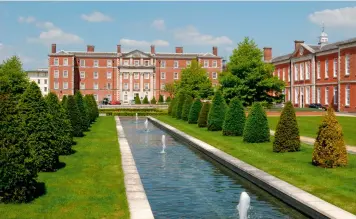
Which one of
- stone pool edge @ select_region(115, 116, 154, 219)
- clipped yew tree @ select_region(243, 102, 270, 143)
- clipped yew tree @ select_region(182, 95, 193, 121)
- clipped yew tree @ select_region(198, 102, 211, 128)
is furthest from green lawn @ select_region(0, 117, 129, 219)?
clipped yew tree @ select_region(182, 95, 193, 121)

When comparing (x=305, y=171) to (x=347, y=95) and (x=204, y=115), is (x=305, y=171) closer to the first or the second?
(x=204, y=115)

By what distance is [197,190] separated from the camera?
497 inches

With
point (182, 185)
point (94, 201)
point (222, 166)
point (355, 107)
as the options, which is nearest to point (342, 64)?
point (355, 107)

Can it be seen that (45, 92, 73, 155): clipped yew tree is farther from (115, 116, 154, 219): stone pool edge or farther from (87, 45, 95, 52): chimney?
(87, 45, 95, 52): chimney

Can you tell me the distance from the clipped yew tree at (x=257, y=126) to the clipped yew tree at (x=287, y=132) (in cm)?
336

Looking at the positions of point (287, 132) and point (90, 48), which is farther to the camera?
point (90, 48)

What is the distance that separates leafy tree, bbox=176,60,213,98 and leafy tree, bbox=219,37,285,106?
14291mm

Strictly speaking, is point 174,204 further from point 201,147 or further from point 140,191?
point 201,147

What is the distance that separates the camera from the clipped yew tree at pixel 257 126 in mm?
21578

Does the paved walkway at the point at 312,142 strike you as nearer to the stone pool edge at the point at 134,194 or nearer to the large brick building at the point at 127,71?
the stone pool edge at the point at 134,194

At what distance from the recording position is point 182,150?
21906 mm

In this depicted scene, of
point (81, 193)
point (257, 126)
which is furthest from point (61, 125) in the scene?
point (257, 126)

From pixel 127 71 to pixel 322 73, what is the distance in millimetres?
50283

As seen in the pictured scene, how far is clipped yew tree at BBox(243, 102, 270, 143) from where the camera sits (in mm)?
21578
